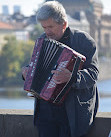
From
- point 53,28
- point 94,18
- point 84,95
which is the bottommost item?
point 94,18

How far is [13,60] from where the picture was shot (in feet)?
178

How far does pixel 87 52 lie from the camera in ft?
8.82

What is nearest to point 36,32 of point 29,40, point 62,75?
point 29,40

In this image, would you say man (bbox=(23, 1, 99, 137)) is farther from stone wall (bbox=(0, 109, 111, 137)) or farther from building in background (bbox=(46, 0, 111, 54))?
building in background (bbox=(46, 0, 111, 54))

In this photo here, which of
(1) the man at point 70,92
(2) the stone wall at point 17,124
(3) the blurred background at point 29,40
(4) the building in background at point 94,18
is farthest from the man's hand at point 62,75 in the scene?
(4) the building in background at point 94,18

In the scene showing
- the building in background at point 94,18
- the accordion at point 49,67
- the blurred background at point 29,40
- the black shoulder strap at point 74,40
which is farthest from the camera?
the building in background at point 94,18

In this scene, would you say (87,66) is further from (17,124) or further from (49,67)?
(17,124)

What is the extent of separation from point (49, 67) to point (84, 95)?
215 mm

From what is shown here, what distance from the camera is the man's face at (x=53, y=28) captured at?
2.65 meters

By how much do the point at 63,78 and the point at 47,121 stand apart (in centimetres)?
28

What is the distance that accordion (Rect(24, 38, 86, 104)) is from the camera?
2566 millimetres

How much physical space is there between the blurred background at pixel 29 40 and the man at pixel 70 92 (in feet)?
108

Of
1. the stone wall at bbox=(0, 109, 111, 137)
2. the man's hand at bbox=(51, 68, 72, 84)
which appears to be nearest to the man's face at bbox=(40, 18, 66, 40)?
the man's hand at bbox=(51, 68, 72, 84)

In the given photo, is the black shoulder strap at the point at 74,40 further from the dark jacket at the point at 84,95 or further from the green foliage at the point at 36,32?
the green foliage at the point at 36,32
